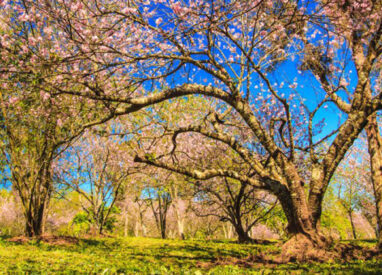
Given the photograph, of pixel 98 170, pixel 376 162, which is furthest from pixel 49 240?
pixel 376 162

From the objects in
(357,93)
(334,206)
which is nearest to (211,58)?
(357,93)

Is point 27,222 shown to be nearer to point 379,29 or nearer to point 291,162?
point 291,162

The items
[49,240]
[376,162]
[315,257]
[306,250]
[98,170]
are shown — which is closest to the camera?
[315,257]

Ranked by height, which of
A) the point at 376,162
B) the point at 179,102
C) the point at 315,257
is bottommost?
the point at 315,257

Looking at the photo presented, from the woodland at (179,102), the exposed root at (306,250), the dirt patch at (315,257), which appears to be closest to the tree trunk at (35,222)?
the woodland at (179,102)

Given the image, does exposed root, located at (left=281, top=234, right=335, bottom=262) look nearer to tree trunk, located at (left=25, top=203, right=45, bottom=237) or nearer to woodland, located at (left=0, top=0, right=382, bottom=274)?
woodland, located at (left=0, top=0, right=382, bottom=274)

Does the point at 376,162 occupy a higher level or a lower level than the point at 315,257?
higher

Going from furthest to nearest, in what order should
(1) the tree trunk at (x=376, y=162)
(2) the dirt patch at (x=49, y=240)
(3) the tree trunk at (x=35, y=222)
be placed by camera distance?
(3) the tree trunk at (x=35, y=222), (2) the dirt patch at (x=49, y=240), (1) the tree trunk at (x=376, y=162)

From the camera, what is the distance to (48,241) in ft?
29.7

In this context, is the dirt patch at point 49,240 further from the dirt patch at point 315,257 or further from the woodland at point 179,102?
the dirt patch at point 315,257

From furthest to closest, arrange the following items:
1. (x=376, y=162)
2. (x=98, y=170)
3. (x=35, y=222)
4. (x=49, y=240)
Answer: (x=98, y=170) < (x=35, y=222) < (x=49, y=240) < (x=376, y=162)

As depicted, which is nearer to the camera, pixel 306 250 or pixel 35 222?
pixel 306 250

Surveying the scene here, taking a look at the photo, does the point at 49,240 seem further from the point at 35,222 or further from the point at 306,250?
the point at 306,250

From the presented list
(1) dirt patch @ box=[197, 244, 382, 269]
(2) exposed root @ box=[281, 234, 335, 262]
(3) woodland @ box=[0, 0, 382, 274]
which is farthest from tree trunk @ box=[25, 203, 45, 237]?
(2) exposed root @ box=[281, 234, 335, 262]
